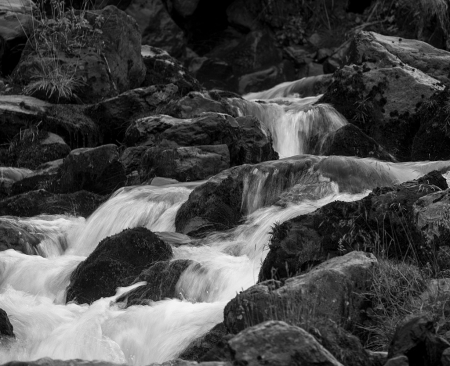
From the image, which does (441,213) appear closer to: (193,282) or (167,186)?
(193,282)

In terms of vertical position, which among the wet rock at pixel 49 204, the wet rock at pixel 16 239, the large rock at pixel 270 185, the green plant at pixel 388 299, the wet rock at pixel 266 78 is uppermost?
the green plant at pixel 388 299

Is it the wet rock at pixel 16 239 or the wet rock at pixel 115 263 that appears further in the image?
the wet rock at pixel 16 239

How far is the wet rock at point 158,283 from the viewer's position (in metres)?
6.36

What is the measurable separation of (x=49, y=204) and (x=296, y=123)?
13.8ft

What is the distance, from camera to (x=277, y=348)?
11.8ft

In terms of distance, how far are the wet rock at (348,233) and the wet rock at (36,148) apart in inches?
237

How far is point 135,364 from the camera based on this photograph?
218 inches

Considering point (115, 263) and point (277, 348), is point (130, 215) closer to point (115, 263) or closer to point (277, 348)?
point (115, 263)

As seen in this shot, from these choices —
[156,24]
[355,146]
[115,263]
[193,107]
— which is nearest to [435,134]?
[355,146]

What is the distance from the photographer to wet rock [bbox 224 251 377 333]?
15.0 ft

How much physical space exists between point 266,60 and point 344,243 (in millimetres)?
14840

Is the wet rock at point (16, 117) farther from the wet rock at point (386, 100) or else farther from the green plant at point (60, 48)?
the wet rock at point (386, 100)

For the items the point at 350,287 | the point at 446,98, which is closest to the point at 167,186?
the point at 446,98

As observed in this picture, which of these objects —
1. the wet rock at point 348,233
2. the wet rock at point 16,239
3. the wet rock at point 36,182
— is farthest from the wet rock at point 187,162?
the wet rock at point 348,233
